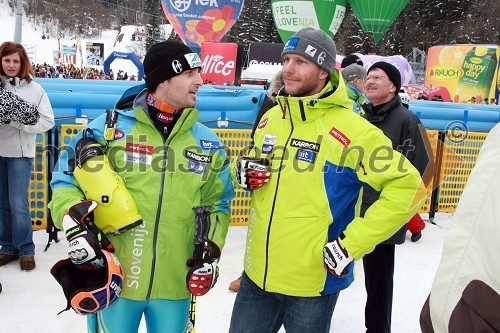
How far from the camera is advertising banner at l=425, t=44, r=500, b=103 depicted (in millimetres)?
28234

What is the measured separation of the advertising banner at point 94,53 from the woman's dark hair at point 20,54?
99.9 feet

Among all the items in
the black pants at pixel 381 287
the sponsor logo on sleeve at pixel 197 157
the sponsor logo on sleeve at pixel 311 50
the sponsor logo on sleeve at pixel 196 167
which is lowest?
the black pants at pixel 381 287

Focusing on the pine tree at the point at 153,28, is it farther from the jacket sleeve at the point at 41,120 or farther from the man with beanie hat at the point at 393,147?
the man with beanie hat at the point at 393,147

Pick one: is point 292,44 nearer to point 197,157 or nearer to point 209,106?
point 197,157

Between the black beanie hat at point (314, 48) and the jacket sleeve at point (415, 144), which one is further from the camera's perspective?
the jacket sleeve at point (415, 144)

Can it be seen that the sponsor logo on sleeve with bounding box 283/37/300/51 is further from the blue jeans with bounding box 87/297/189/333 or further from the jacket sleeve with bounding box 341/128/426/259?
the blue jeans with bounding box 87/297/189/333

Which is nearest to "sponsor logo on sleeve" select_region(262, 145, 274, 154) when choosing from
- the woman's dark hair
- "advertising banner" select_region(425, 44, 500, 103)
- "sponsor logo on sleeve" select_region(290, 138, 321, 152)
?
"sponsor logo on sleeve" select_region(290, 138, 321, 152)

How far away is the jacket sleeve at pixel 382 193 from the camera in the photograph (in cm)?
233

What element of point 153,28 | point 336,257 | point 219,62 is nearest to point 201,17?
point 219,62

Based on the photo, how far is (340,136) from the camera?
Result: 2.42m

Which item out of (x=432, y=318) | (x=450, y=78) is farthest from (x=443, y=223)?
(x=450, y=78)

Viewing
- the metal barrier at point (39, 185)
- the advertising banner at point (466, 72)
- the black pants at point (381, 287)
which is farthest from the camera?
the advertising banner at point (466, 72)

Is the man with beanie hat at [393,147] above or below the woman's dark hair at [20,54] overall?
below

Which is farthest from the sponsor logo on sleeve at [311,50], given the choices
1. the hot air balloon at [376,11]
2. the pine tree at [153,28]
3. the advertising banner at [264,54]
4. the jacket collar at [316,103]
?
the pine tree at [153,28]
